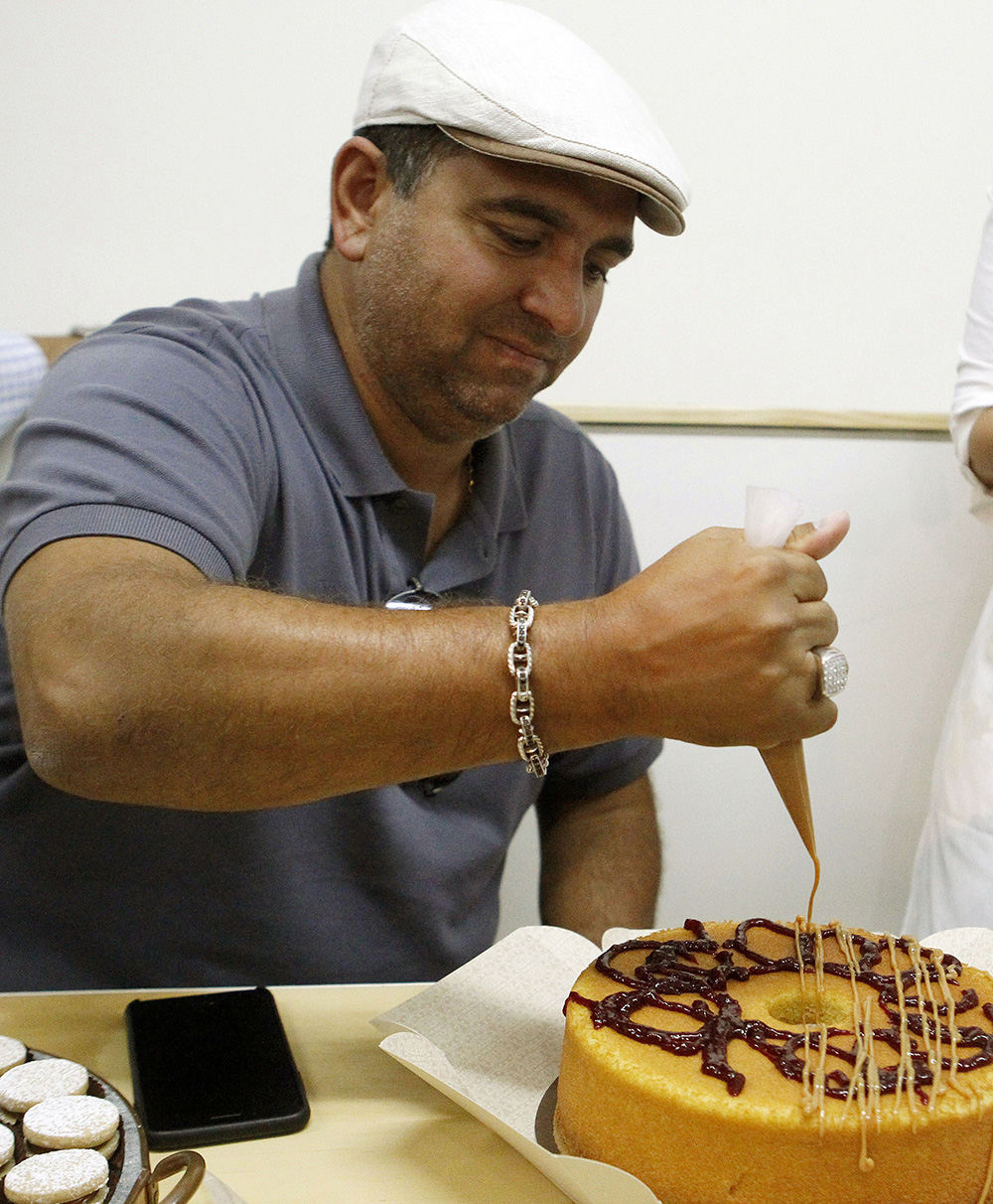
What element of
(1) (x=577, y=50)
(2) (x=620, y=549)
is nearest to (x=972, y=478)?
(2) (x=620, y=549)

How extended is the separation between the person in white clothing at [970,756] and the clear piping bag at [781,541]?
0.51 meters

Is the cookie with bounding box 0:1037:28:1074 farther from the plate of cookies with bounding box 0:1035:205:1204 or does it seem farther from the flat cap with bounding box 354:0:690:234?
the flat cap with bounding box 354:0:690:234

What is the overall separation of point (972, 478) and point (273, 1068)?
107cm

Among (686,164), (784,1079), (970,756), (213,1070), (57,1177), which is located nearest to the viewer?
(57,1177)

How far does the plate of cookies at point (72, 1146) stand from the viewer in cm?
59

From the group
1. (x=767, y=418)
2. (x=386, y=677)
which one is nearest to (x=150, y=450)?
(x=386, y=677)

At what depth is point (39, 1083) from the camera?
69 cm

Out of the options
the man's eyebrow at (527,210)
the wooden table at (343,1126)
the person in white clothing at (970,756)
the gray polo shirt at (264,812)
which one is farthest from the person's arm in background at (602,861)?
the man's eyebrow at (527,210)

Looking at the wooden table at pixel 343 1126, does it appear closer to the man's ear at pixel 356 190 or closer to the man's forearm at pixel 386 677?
the man's forearm at pixel 386 677

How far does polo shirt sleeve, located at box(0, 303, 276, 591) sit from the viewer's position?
33.8 inches

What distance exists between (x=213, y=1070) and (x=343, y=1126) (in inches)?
4.0

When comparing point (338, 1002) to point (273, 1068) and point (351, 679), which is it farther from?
point (351, 679)

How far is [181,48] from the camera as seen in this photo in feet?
5.64

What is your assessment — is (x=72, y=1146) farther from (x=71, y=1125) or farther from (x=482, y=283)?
(x=482, y=283)
